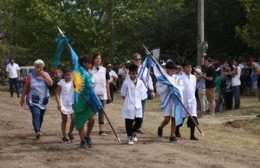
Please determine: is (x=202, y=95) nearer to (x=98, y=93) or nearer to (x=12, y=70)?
(x=98, y=93)

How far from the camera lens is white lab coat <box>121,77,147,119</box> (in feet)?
38.3

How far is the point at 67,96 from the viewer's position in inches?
476

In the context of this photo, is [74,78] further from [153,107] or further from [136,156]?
[153,107]

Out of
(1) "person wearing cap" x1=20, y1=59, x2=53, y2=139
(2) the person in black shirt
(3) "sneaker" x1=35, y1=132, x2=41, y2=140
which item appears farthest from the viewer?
(2) the person in black shirt

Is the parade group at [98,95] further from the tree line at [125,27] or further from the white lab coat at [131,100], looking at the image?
the tree line at [125,27]

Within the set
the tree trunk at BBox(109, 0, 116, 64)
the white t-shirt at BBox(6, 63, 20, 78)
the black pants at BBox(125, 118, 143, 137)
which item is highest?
the tree trunk at BBox(109, 0, 116, 64)

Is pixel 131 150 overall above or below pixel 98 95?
below

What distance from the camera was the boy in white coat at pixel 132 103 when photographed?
38.4 ft

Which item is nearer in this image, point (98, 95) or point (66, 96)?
point (66, 96)

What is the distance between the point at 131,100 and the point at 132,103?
3.0 inches

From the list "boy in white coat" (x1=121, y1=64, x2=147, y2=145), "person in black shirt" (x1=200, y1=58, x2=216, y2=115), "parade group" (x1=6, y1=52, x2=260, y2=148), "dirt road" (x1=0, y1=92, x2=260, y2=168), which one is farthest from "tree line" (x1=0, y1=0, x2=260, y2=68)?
"boy in white coat" (x1=121, y1=64, x2=147, y2=145)

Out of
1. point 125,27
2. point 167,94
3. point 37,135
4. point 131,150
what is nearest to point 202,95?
point 167,94

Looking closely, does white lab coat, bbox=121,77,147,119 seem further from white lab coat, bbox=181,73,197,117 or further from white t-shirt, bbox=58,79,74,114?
white lab coat, bbox=181,73,197,117

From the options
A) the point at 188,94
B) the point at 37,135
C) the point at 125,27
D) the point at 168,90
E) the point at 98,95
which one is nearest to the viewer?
the point at 168,90
